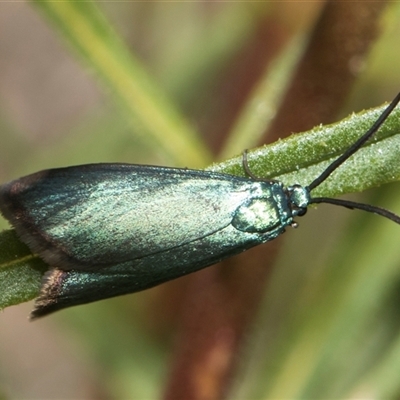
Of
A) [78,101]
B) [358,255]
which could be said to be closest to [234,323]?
[358,255]

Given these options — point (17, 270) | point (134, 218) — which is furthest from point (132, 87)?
point (17, 270)

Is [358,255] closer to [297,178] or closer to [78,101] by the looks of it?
[297,178]

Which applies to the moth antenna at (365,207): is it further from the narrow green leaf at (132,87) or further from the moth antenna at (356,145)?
the narrow green leaf at (132,87)

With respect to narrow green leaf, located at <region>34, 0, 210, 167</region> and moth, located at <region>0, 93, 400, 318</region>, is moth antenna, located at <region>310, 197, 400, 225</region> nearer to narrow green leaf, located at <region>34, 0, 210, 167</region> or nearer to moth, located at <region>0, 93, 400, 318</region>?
moth, located at <region>0, 93, 400, 318</region>

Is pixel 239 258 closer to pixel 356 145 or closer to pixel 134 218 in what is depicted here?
pixel 134 218

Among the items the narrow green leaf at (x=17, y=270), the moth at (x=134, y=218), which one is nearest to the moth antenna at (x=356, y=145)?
the moth at (x=134, y=218)
